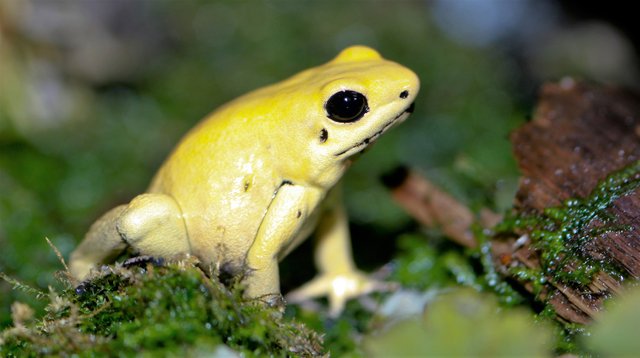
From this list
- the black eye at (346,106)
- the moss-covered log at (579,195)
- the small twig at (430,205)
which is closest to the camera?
the moss-covered log at (579,195)

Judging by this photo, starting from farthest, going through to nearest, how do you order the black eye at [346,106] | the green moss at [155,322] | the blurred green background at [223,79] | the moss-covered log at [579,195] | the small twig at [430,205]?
the blurred green background at [223,79], the small twig at [430,205], the black eye at [346,106], the moss-covered log at [579,195], the green moss at [155,322]

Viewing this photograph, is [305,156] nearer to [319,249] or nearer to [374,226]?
[319,249]

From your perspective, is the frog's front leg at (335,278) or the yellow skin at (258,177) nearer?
the yellow skin at (258,177)

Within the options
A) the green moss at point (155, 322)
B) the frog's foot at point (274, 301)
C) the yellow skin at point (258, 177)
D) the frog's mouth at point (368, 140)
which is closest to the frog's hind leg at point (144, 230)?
the yellow skin at point (258, 177)

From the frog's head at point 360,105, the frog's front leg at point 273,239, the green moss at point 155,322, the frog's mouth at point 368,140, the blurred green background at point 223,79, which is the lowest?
the green moss at point 155,322

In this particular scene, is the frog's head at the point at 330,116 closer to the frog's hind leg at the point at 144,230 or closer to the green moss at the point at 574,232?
the frog's hind leg at the point at 144,230

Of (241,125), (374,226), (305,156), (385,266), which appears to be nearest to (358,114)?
(305,156)

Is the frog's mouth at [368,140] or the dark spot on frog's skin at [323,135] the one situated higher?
the dark spot on frog's skin at [323,135]
